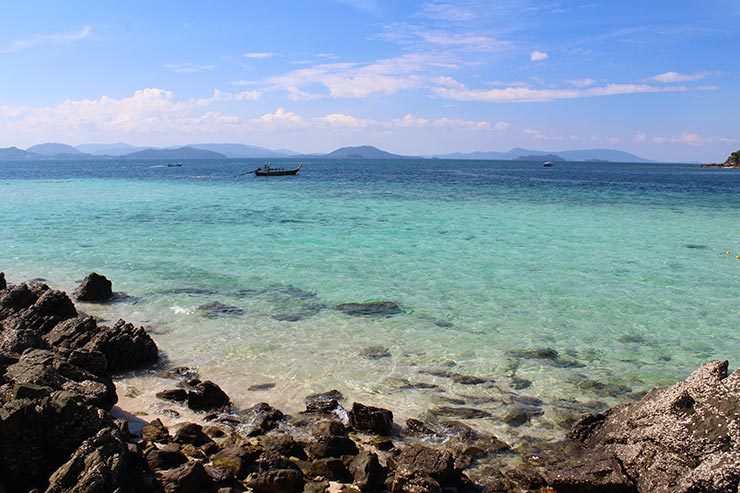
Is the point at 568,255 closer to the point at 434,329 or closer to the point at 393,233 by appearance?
the point at 393,233

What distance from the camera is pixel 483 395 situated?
980cm

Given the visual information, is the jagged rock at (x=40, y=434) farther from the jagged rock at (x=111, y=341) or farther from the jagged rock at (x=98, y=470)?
the jagged rock at (x=111, y=341)

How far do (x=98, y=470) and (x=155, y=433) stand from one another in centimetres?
202

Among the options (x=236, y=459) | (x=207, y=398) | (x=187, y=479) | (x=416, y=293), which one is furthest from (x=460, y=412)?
(x=416, y=293)

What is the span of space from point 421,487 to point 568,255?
18.2 meters

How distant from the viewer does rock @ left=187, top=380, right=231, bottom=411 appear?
912cm

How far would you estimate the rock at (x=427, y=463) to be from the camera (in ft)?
22.5

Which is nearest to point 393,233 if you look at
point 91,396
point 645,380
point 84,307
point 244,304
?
point 244,304

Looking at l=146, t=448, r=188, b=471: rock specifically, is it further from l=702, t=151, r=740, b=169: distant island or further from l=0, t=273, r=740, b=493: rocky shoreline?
l=702, t=151, r=740, b=169: distant island

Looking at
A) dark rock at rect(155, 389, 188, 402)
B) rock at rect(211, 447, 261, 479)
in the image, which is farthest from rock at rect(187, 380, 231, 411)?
rock at rect(211, 447, 261, 479)

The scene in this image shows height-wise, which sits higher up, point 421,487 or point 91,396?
point 91,396

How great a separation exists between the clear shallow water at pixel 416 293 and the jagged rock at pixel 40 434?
330cm

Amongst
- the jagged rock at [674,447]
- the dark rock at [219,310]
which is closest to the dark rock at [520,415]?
the jagged rock at [674,447]

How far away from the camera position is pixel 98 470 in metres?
5.91
